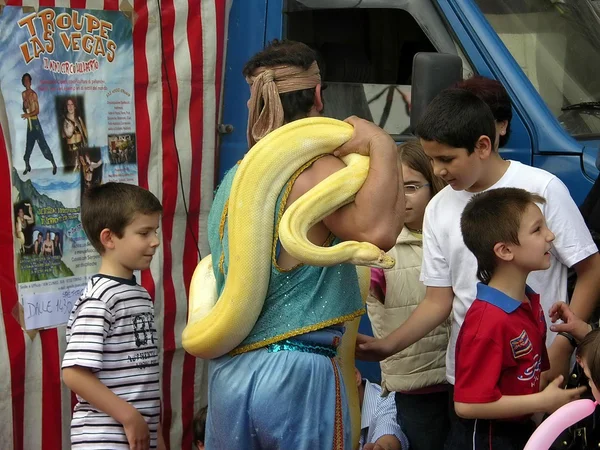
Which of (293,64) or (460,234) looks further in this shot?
(460,234)

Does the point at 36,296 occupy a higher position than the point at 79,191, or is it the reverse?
the point at 79,191

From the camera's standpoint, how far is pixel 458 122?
3.53m

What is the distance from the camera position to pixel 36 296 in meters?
4.67

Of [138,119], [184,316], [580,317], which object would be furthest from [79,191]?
[580,317]

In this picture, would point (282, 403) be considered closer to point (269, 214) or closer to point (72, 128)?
point (269, 214)

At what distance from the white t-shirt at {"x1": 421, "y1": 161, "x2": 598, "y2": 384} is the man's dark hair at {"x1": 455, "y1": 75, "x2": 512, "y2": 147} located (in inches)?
16.1

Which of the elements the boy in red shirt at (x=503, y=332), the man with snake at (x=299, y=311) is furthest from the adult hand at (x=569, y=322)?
the man with snake at (x=299, y=311)

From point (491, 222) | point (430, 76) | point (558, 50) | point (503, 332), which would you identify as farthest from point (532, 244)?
point (558, 50)

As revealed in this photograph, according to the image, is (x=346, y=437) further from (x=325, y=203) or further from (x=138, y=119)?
(x=138, y=119)

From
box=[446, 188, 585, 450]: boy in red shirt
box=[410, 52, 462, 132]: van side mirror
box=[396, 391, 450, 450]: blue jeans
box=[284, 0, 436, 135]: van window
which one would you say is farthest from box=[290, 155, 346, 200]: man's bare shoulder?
box=[284, 0, 436, 135]: van window

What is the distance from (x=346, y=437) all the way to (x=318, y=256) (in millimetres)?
635

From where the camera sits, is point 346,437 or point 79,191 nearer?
point 346,437

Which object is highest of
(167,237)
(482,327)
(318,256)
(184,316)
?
(318,256)

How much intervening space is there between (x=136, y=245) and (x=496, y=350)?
151 centimetres
